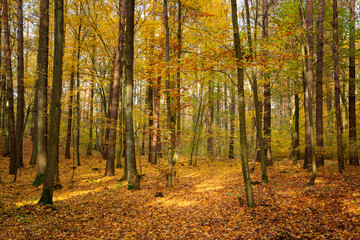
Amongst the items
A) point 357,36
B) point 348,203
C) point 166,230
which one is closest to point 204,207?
point 166,230

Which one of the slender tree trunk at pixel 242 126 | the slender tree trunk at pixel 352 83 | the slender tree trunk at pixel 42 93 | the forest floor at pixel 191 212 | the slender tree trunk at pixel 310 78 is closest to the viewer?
the forest floor at pixel 191 212

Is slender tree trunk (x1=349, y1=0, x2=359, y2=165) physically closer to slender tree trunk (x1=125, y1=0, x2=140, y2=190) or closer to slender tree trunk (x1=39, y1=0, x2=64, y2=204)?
slender tree trunk (x1=125, y1=0, x2=140, y2=190)

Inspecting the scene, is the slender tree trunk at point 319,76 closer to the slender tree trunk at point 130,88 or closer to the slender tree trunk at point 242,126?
the slender tree trunk at point 242,126

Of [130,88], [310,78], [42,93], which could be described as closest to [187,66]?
[130,88]

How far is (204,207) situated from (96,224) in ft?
10.5

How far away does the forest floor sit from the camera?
15.6 feet

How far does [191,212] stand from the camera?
638 cm

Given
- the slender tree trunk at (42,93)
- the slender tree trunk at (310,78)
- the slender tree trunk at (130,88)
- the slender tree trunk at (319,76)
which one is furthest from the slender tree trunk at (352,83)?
the slender tree trunk at (42,93)

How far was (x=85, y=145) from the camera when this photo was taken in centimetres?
2241

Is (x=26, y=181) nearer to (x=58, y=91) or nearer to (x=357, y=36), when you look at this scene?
(x=58, y=91)

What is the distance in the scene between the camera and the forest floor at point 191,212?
187 inches

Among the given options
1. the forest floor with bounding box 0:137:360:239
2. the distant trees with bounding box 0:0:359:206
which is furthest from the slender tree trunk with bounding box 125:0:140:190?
the forest floor with bounding box 0:137:360:239

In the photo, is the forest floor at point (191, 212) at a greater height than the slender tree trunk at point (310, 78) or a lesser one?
lesser

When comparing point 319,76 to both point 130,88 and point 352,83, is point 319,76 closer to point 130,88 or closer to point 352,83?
point 352,83
